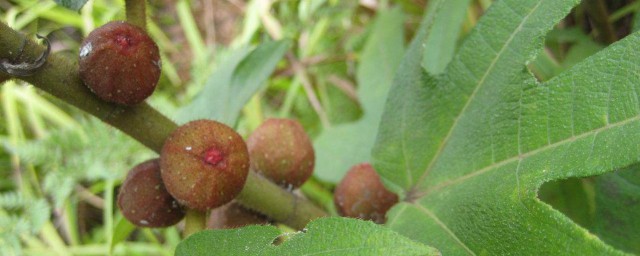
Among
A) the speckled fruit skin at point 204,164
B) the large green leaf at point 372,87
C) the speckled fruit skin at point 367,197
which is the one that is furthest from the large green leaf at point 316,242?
the large green leaf at point 372,87

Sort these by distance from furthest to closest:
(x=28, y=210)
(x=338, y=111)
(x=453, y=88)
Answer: (x=338, y=111) < (x=28, y=210) < (x=453, y=88)

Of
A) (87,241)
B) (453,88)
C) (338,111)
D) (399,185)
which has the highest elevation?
(453,88)

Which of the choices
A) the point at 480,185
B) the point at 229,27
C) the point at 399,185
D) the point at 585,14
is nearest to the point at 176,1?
the point at 229,27

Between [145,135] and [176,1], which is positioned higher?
[145,135]

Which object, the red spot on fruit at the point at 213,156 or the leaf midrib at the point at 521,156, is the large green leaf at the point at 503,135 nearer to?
the leaf midrib at the point at 521,156

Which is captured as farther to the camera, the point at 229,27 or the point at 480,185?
the point at 229,27

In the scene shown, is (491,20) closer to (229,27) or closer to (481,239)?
(481,239)

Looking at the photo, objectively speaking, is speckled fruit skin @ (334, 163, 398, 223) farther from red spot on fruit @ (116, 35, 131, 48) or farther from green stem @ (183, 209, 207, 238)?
red spot on fruit @ (116, 35, 131, 48)
